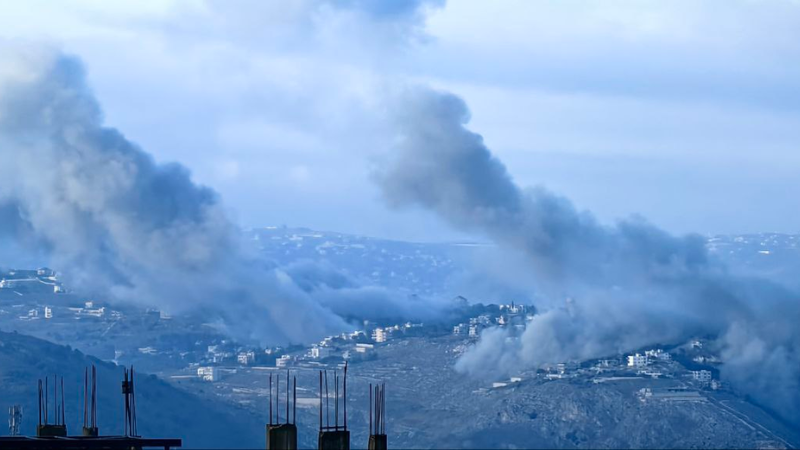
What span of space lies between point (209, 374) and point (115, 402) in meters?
29.7

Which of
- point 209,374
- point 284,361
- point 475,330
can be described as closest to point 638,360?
point 475,330

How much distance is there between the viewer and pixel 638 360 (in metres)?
165

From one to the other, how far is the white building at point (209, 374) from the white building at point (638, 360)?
131 feet

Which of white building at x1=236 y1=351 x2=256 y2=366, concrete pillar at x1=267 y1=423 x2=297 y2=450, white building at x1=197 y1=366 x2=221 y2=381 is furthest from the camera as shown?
white building at x1=236 y1=351 x2=256 y2=366

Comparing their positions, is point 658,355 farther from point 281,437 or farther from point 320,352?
point 281,437

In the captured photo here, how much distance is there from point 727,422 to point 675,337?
25.0 m

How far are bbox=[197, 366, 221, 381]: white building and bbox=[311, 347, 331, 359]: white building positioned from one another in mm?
12025

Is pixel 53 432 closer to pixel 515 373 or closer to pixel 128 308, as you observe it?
pixel 515 373

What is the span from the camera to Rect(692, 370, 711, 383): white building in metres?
157

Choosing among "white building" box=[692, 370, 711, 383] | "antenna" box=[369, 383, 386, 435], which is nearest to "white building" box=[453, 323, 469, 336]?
"white building" box=[692, 370, 711, 383]

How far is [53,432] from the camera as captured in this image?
47719mm

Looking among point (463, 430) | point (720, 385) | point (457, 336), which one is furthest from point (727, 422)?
point (457, 336)

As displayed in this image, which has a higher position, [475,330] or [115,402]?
[475,330]

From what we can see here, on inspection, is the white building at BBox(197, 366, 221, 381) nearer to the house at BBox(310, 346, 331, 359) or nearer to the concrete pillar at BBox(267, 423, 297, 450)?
the house at BBox(310, 346, 331, 359)
